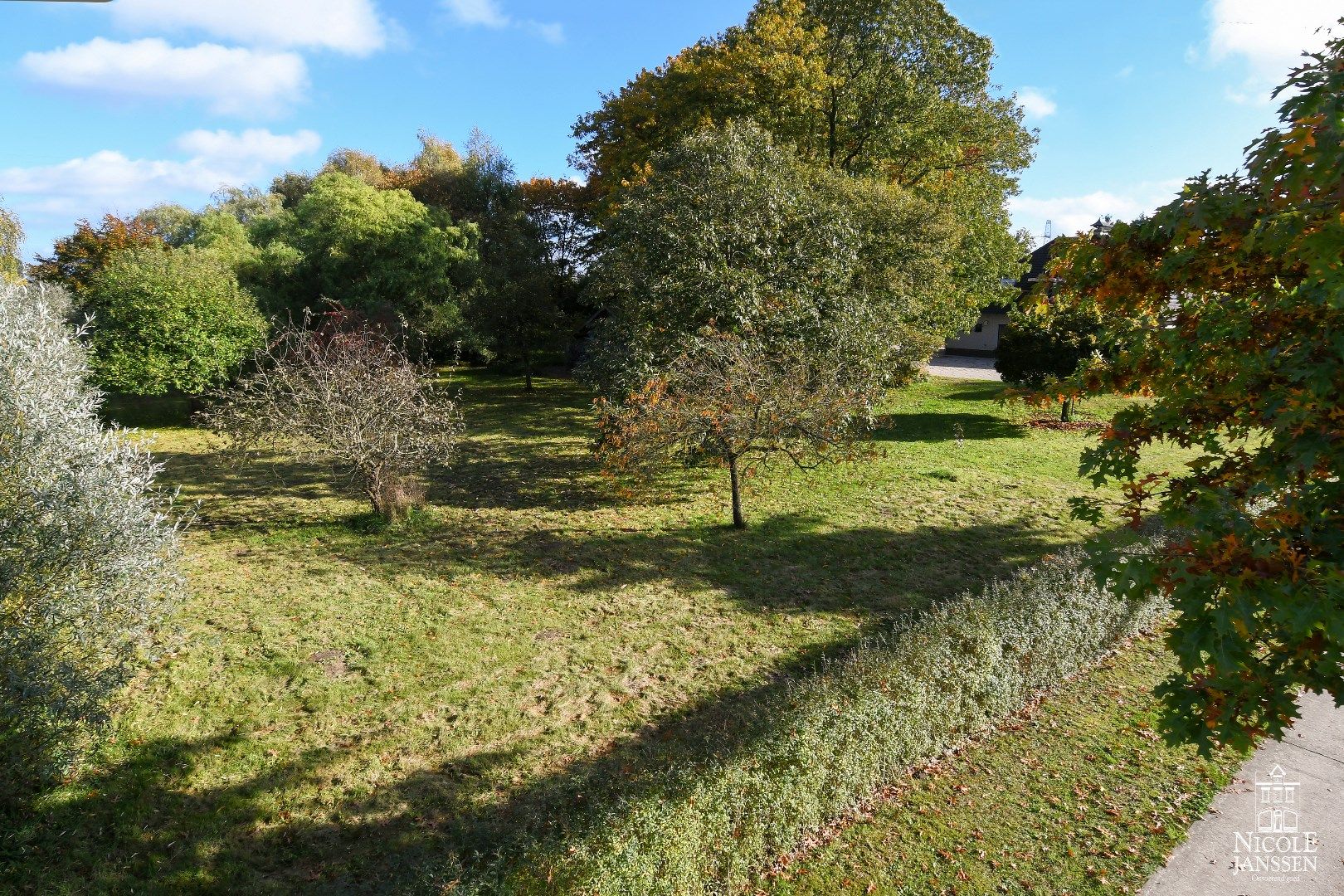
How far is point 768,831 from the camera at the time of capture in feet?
17.6

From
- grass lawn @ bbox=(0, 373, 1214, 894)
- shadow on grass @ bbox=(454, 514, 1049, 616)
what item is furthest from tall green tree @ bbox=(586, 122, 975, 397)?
grass lawn @ bbox=(0, 373, 1214, 894)

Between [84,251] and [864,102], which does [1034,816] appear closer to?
[864,102]

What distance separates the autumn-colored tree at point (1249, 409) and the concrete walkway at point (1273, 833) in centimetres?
215

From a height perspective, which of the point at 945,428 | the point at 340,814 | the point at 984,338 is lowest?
the point at 340,814

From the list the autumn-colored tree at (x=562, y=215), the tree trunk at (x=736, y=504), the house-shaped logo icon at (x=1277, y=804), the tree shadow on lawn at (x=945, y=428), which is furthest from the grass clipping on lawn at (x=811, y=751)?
the autumn-colored tree at (x=562, y=215)

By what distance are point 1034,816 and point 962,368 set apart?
108 feet

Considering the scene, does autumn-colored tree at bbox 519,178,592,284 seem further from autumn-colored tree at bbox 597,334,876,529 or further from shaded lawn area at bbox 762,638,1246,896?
shaded lawn area at bbox 762,638,1246,896

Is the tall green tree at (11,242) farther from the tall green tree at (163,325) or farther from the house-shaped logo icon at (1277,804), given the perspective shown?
the house-shaped logo icon at (1277,804)

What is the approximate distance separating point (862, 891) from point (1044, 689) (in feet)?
13.5

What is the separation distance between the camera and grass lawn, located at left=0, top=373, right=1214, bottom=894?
5.66 meters

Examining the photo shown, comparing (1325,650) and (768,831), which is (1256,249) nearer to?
(1325,650)

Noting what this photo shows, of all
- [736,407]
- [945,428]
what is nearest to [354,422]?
[736,407]

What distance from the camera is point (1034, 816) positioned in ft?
Result: 19.4

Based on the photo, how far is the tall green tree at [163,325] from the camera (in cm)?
2064
